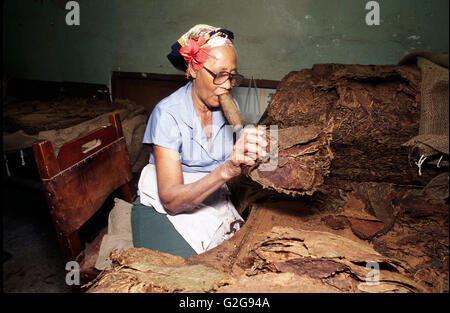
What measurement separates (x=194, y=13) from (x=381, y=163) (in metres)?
2.69

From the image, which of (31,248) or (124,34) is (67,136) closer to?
(31,248)

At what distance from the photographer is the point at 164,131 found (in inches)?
67.6

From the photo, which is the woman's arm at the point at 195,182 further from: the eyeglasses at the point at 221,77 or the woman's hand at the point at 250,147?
the eyeglasses at the point at 221,77

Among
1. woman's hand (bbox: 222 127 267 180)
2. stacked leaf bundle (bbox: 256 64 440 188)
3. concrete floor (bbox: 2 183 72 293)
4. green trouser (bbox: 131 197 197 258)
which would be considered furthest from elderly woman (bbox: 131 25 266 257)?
concrete floor (bbox: 2 183 72 293)

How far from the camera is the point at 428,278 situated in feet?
3.26

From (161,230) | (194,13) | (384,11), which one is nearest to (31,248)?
(161,230)

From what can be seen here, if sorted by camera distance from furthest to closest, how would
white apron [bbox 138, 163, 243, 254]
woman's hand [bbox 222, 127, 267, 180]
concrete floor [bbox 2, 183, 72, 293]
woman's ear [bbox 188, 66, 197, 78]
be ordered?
concrete floor [bbox 2, 183, 72, 293] → woman's ear [bbox 188, 66, 197, 78] → white apron [bbox 138, 163, 243, 254] → woman's hand [bbox 222, 127, 267, 180]

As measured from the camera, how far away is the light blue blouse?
5.68ft

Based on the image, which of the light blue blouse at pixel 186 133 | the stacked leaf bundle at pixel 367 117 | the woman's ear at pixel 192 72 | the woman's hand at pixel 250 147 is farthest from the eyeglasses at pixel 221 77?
the woman's hand at pixel 250 147

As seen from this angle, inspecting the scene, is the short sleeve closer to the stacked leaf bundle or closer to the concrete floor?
the stacked leaf bundle

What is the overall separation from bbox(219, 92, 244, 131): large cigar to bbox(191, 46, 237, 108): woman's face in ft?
0.18

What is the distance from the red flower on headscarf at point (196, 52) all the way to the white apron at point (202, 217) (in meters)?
0.73

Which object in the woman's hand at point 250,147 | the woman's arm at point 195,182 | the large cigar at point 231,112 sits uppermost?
the large cigar at point 231,112

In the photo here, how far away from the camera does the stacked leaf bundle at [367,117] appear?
1569mm
